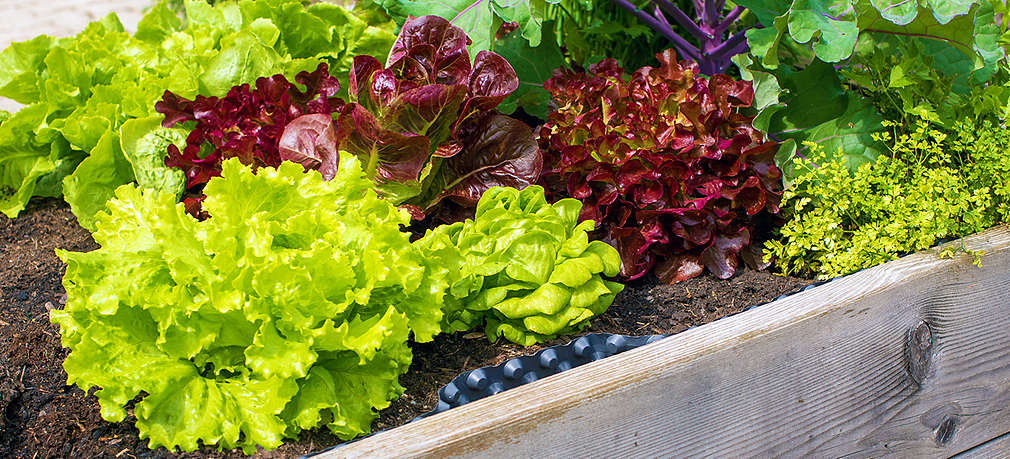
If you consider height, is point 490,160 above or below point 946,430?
above

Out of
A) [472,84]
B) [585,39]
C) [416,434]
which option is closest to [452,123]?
[472,84]

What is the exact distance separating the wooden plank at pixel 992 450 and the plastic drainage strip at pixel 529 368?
1050 mm

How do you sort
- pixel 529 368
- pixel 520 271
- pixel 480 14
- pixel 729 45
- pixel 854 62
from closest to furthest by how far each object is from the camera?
1. pixel 529 368
2. pixel 520 271
3. pixel 480 14
4. pixel 854 62
5. pixel 729 45

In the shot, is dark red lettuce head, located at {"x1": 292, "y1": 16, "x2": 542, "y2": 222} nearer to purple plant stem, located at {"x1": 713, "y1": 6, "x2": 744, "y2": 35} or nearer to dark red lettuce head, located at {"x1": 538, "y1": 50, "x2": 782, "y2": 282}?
dark red lettuce head, located at {"x1": 538, "y1": 50, "x2": 782, "y2": 282}

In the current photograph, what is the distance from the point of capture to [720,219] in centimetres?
236

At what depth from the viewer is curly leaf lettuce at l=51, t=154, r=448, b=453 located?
1.55 metres

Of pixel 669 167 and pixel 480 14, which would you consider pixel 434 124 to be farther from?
pixel 669 167

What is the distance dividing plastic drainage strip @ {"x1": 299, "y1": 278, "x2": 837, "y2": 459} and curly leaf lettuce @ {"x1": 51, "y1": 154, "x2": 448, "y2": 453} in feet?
0.43

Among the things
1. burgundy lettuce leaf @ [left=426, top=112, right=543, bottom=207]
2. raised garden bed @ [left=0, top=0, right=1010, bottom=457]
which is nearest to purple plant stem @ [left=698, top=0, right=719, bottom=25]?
raised garden bed @ [left=0, top=0, right=1010, bottom=457]

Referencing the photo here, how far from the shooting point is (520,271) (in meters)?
1.91

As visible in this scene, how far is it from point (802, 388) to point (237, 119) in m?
1.70

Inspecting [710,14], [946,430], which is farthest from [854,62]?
[946,430]

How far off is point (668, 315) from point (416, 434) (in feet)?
3.21

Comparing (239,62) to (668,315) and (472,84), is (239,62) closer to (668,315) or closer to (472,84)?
(472,84)
